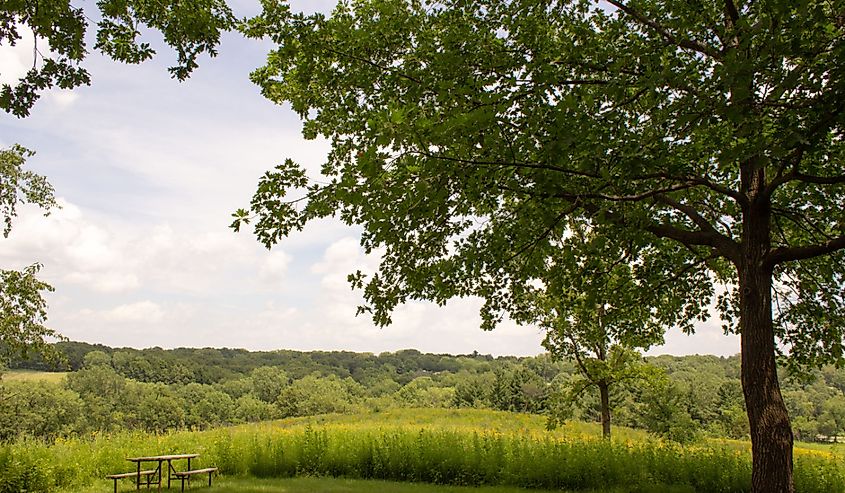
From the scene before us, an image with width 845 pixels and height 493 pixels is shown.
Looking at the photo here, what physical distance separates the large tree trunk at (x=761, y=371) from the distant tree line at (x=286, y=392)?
3182cm

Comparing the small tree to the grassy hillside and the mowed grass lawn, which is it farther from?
the grassy hillside

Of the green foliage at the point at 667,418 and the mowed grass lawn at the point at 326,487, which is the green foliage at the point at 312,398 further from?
the mowed grass lawn at the point at 326,487

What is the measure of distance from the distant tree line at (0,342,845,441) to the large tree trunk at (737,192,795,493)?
31.8 metres

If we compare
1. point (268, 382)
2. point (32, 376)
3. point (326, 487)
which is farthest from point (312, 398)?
point (326, 487)

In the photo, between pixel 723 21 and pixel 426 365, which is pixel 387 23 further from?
pixel 426 365

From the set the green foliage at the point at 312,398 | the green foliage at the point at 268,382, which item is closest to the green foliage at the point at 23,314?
the green foliage at the point at 312,398

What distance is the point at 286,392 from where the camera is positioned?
7288 centimetres

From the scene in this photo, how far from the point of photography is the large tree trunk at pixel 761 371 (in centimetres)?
654

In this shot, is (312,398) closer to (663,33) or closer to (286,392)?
(286,392)

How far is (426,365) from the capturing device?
4070 inches

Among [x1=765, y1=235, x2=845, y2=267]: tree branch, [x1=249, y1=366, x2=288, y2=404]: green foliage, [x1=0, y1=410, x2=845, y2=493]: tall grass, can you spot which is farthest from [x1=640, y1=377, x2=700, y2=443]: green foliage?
[x1=249, y1=366, x2=288, y2=404]: green foliage

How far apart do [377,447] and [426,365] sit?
91.8 metres

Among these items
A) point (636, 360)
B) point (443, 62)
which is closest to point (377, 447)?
point (636, 360)

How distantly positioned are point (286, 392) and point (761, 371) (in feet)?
236
